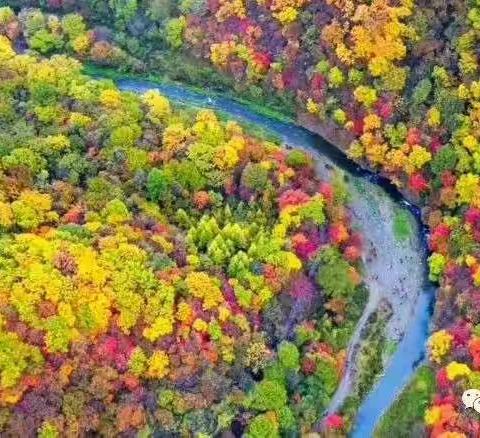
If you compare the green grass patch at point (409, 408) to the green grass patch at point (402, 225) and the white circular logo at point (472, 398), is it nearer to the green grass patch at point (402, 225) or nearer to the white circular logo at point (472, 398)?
the white circular logo at point (472, 398)

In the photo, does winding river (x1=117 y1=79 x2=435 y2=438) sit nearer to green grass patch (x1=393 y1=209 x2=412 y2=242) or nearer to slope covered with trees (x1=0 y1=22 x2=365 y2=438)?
green grass patch (x1=393 y1=209 x2=412 y2=242)

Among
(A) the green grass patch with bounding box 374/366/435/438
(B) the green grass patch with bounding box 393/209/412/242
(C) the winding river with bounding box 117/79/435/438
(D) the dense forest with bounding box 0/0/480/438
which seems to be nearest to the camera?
(D) the dense forest with bounding box 0/0/480/438

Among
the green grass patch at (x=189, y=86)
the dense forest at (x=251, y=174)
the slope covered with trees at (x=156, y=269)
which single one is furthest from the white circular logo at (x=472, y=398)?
the green grass patch at (x=189, y=86)

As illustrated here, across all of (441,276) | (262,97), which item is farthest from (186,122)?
(441,276)

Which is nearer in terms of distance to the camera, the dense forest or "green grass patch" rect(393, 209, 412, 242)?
the dense forest

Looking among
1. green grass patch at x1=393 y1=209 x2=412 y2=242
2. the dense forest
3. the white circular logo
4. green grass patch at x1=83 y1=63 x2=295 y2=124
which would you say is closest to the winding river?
green grass patch at x1=393 y1=209 x2=412 y2=242

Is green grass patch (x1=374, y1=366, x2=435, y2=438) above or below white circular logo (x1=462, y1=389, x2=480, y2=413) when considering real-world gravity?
below

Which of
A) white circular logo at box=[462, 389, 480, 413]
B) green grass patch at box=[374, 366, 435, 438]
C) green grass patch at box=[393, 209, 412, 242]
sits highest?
green grass patch at box=[393, 209, 412, 242]

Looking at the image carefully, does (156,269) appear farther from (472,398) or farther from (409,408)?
(472,398)

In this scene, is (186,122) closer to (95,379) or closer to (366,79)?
(366,79)
